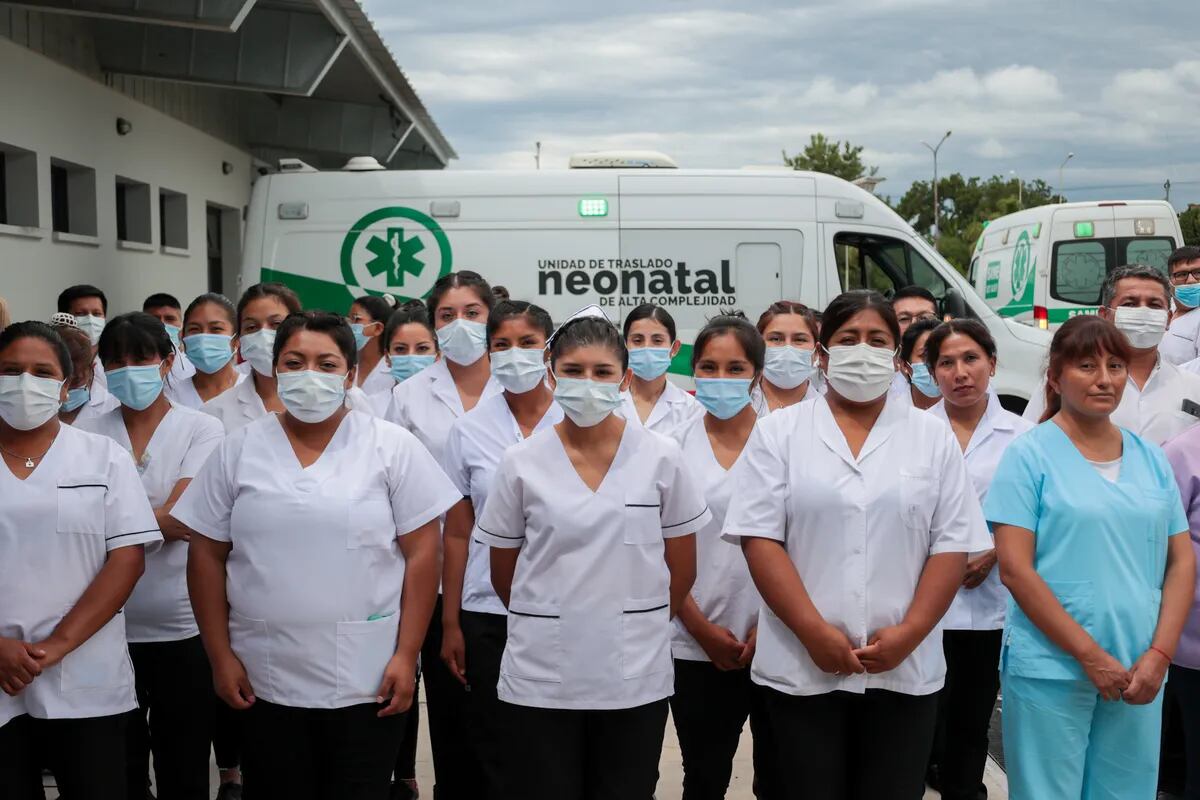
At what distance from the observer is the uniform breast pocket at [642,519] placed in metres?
3.25

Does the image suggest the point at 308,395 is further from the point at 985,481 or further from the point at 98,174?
the point at 98,174

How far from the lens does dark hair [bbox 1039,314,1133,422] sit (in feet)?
11.5

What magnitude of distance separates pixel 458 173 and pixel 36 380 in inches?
274

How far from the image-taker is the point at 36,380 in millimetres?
3518

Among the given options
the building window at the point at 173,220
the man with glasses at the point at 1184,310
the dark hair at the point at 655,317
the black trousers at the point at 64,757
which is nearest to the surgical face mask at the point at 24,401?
the black trousers at the point at 64,757

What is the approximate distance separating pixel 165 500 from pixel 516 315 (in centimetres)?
133

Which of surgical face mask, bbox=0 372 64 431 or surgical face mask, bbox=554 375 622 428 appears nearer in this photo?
surgical face mask, bbox=554 375 622 428

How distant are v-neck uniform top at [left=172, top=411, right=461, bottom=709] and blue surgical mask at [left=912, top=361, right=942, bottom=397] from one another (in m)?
2.49

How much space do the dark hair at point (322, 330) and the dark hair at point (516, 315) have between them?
67 centimetres

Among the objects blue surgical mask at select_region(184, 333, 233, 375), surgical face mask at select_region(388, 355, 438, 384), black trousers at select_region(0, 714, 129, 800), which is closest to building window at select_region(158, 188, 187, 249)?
surgical face mask at select_region(388, 355, 438, 384)

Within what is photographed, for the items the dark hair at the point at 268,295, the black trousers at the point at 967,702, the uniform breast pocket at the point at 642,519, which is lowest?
the black trousers at the point at 967,702

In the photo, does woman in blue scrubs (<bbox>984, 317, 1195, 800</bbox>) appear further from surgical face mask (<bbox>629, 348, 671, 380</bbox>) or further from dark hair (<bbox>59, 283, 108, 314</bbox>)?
dark hair (<bbox>59, 283, 108, 314</bbox>)

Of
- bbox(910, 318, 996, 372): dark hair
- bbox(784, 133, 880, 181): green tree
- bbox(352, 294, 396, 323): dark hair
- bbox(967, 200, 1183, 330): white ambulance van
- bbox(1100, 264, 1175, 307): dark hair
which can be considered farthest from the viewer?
bbox(784, 133, 880, 181): green tree

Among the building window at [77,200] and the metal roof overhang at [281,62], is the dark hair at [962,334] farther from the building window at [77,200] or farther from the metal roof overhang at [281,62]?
the building window at [77,200]
